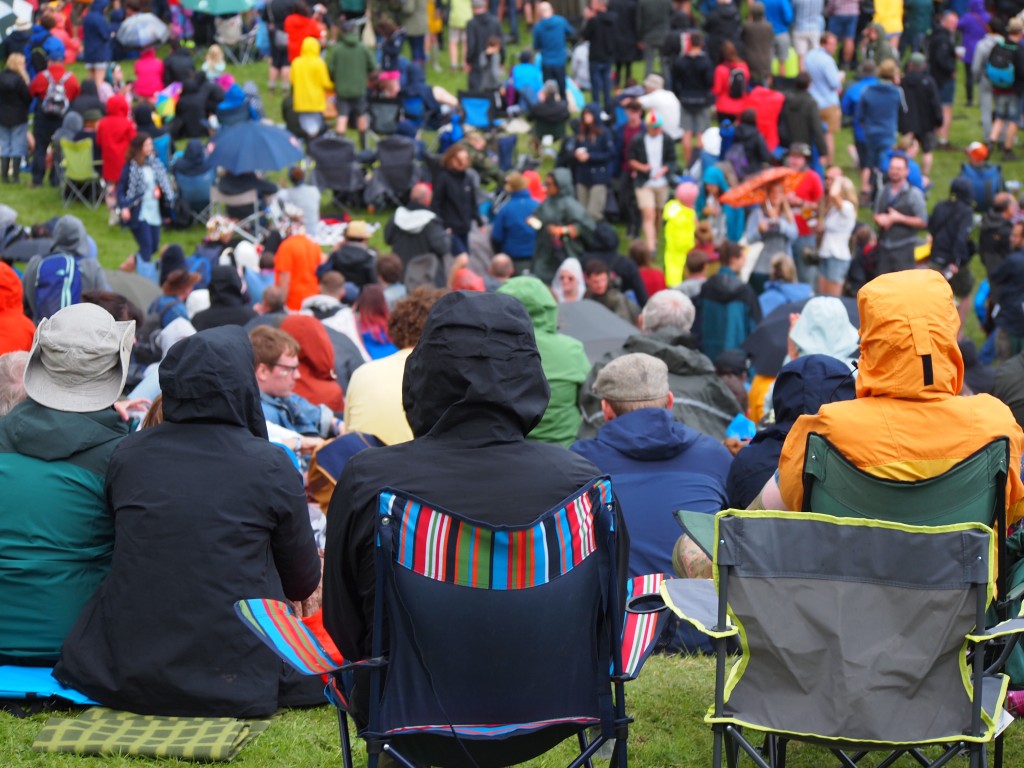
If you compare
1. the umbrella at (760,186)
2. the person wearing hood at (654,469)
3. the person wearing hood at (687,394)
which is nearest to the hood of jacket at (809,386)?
the person wearing hood at (654,469)

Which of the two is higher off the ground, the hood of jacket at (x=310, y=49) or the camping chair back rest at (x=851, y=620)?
the hood of jacket at (x=310, y=49)

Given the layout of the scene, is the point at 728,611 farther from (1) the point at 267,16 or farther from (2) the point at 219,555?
(1) the point at 267,16

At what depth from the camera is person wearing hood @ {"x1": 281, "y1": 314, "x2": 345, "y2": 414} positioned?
762cm

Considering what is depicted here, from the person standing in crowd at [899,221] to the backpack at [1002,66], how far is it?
Answer: 190 inches

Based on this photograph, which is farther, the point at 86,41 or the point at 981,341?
the point at 86,41

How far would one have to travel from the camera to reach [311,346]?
7.61 meters

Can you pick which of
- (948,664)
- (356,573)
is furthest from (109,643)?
A: (948,664)

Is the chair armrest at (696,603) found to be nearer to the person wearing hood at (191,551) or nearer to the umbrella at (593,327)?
the person wearing hood at (191,551)

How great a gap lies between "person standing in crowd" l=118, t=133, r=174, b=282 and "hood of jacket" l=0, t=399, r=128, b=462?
10565 millimetres

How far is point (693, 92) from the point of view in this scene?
18312mm

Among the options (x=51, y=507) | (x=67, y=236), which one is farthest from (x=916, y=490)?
(x=67, y=236)

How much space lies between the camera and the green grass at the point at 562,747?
13.4 feet

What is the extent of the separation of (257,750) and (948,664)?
6.40ft

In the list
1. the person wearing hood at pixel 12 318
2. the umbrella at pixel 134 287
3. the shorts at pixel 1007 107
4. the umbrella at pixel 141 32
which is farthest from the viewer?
the umbrella at pixel 141 32
